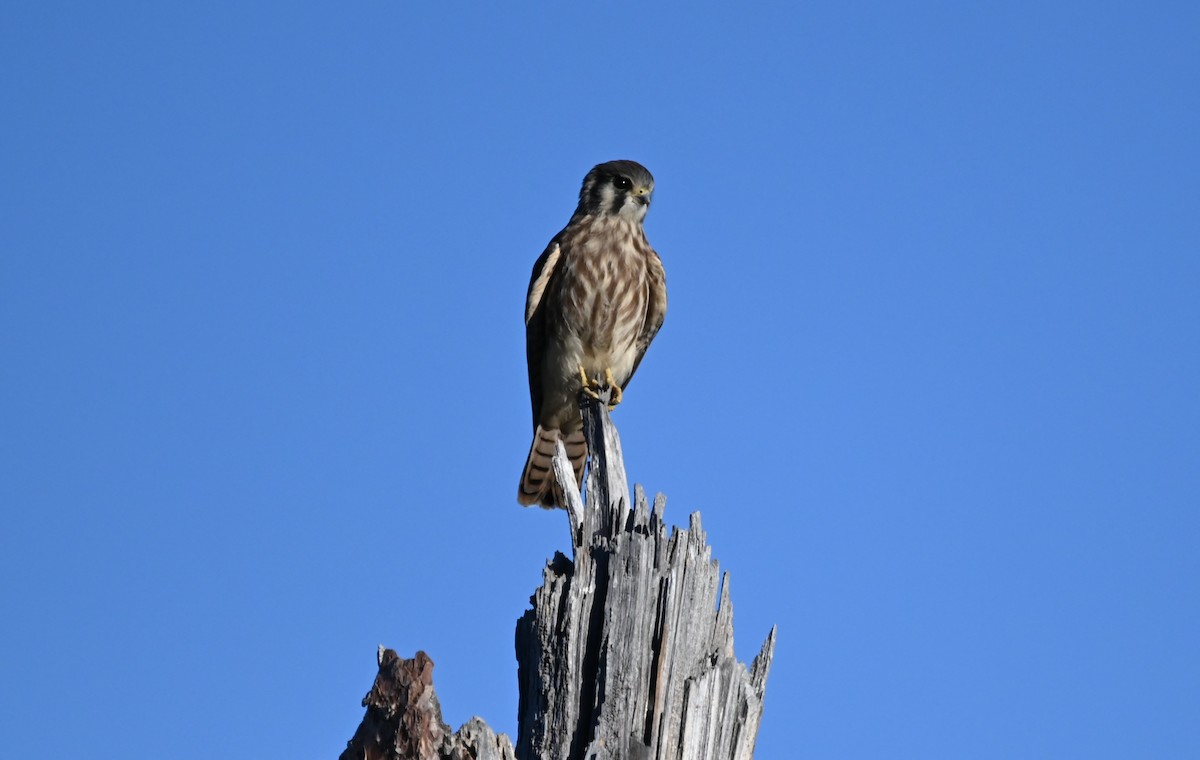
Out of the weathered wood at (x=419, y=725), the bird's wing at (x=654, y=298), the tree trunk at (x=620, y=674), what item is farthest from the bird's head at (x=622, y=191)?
the weathered wood at (x=419, y=725)

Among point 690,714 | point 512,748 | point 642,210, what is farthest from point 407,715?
point 642,210

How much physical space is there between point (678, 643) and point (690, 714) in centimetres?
20

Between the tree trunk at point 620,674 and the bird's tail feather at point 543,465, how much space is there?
2483 mm

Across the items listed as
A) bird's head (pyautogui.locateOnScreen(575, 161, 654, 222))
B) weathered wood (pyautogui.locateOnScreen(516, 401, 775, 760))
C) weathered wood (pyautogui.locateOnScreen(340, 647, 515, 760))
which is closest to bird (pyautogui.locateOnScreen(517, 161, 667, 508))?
bird's head (pyautogui.locateOnScreen(575, 161, 654, 222))

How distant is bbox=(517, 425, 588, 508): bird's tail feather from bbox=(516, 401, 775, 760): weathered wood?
2.48 meters

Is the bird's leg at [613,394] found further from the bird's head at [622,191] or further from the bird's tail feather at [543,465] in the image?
the bird's head at [622,191]

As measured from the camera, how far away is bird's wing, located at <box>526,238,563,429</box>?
6.98 m

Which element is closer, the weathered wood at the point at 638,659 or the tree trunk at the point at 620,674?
the tree trunk at the point at 620,674

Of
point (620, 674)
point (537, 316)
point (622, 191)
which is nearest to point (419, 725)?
point (620, 674)

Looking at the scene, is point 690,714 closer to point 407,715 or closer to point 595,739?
point 595,739

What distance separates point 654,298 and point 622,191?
1.95 feet

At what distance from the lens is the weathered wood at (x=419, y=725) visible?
352 centimetres

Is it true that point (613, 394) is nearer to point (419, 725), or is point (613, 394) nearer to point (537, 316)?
point (537, 316)

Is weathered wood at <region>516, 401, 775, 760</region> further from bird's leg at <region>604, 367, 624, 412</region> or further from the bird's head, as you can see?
the bird's head
